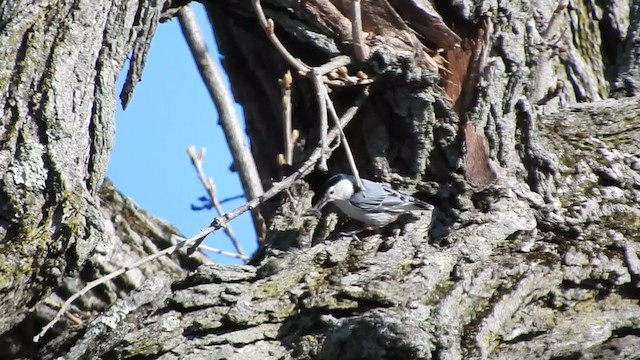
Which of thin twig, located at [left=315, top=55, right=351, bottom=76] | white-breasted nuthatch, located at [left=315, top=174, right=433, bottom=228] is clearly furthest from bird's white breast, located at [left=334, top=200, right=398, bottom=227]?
thin twig, located at [left=315, top=55, right=351, bottom=76]

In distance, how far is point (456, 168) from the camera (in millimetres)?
2227

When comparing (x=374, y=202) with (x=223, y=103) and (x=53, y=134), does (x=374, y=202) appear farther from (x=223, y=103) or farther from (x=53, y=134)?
(x=223, y=103)

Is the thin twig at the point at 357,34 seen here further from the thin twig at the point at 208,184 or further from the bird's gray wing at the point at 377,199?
the thin twig at the point at 208,184

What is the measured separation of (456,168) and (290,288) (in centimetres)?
58

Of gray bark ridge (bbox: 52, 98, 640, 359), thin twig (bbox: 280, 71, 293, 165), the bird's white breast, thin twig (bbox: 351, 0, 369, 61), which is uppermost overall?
thin twig (bbox: 351, 0, 369, 61)

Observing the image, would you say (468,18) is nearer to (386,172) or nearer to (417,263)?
(386,172)

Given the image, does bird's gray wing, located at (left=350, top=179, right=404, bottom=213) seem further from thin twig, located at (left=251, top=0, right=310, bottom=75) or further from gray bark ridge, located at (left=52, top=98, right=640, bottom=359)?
thin twig, located at (left=251, top=0, right=310, bottom=75)

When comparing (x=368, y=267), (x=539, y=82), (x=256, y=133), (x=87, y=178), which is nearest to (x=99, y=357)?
(x=87, y=178)

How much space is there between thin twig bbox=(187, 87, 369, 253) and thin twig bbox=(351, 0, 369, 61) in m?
0.11

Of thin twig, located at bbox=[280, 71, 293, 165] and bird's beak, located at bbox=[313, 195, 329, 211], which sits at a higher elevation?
thin twig, located at bbox=[280, 71, 293, 165]

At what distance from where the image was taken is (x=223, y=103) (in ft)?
12.1

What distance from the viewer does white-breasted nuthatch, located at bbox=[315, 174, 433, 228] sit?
7.15 feet

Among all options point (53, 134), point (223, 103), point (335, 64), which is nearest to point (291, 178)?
point (335, 64)

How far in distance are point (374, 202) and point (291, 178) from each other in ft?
0.78
